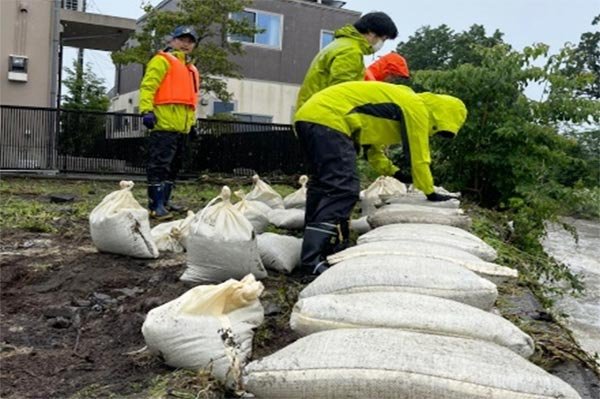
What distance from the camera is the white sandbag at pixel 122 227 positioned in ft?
12.2

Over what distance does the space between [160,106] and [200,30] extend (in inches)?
378

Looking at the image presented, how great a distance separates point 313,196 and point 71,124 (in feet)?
24.3

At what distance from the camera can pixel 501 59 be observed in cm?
715

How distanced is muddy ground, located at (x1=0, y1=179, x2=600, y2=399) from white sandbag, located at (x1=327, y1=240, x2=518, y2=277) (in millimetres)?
210

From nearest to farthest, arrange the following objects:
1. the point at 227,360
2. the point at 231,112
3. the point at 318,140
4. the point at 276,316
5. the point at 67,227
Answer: the point at 227,360 → the point at 276,316 → the point at 318,140 → the point at 67,227 → the point at 231,112

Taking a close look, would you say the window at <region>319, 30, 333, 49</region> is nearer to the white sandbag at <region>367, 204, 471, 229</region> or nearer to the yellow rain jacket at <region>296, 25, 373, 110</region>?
the yellow rain jacket at <region>296, 25, 373, 110</region>

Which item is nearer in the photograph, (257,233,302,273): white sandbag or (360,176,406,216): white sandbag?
(257,233,302,273): white sandbag

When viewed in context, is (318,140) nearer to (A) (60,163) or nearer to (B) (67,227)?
(B) (67,227)

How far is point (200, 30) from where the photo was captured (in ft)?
48.0

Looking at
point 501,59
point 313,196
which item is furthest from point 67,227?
point 501,59

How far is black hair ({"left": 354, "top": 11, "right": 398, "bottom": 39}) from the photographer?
4.14m

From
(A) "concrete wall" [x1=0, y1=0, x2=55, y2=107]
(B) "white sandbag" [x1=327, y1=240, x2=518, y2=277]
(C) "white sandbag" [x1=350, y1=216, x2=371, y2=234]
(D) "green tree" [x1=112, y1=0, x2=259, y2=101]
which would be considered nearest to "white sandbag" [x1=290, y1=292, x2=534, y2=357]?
(B) "white sandbag" [x1=327, y1=240, x2=518, y2=277]

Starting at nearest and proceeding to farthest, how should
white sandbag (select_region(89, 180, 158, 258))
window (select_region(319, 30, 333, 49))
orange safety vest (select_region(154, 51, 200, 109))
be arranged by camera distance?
white sandbag (select_region(89, 180, 158, 258))
orange safety vest (select_region(154, 51, 200, 109))
window (select_region(319, 30, 333, 49))

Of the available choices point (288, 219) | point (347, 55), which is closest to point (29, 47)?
point (288, 219)
